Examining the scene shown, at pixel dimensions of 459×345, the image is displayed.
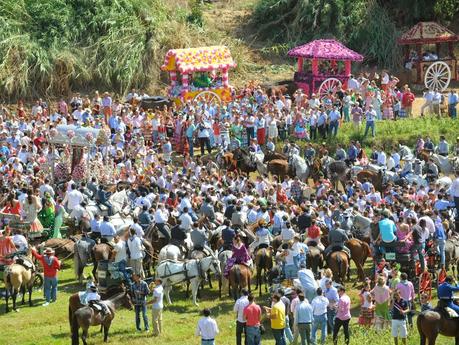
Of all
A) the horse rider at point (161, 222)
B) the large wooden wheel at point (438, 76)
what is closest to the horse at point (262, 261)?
the horse rider at point (161, 222)

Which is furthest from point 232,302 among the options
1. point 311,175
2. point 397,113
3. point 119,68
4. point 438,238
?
point 119,68

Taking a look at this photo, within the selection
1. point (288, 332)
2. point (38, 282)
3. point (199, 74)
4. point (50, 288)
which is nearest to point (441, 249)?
point (288, 332)

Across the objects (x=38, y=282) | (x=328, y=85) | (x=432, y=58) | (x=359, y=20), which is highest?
(x=359, y=20)

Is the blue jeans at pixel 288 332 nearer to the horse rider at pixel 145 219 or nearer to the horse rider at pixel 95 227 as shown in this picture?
the horse rider at pixel 145 219

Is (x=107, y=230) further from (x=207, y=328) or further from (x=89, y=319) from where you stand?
(x=207, y=328)

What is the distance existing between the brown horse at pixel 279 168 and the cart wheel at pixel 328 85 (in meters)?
8.85

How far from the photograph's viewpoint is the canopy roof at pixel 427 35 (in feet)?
144

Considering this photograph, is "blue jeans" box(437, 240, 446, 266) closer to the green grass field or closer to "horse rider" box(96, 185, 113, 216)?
the green grass field

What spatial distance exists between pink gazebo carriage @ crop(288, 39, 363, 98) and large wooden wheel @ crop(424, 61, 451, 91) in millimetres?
4072

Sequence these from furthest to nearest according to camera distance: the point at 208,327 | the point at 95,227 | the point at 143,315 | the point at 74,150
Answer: the point at 74,150 < the point at 95,227 < the point at 143,315 < the point at 208,327

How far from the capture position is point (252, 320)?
66.1ft

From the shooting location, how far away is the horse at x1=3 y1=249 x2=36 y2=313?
76.2 feet

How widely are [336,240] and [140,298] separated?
4976 mm

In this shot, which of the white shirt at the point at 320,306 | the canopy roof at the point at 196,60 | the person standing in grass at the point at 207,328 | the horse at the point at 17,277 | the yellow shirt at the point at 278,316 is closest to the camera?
the person standing in grass at the point at 207,328
